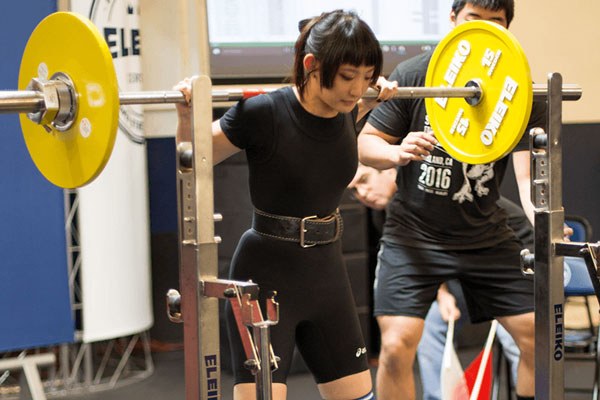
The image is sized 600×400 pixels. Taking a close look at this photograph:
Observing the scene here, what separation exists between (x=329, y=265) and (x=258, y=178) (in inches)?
11.6

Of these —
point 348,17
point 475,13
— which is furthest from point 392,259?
point 348,17

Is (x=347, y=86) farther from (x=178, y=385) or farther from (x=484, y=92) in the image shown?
(x=178, y=385)

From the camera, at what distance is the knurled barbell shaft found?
6.72 ft

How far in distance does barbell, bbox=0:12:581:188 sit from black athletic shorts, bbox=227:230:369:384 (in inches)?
16.2

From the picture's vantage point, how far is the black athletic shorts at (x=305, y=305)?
2553 millimetres

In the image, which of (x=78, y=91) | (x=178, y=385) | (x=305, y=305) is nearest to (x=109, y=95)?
(x=78, y=91)

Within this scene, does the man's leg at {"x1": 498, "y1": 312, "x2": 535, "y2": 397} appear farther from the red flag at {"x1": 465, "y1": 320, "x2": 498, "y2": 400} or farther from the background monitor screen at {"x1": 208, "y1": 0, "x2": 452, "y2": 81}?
the background monitor screen at {"x1": 208, "y1": 0, "x2": 452, "y2": 81}

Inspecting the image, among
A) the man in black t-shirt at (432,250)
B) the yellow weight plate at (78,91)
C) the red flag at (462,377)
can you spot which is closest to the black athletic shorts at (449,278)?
the man in black t-shirt at (432,250)

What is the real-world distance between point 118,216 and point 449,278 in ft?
5.86

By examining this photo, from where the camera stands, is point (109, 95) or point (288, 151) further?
point (288, 151)

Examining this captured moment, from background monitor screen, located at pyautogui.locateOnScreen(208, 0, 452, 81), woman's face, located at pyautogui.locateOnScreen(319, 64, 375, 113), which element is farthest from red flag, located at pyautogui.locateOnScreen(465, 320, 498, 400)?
background monitor screen, located at pyautogui.locateOnScreen(208, 0, 452, 81)

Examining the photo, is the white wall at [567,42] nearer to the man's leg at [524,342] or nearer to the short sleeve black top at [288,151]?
the man's leg at [524,342]

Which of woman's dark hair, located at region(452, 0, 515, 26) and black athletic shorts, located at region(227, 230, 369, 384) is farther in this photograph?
woman's dark hair, located at region(452, 0, 515, 26)

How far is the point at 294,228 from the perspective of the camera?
8.38ft
